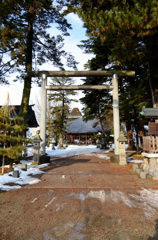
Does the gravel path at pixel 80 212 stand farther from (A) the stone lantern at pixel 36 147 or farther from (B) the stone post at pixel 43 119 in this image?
(B) the stone post at pixel 43 119

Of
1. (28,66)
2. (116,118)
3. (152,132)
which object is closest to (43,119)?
(28,66)

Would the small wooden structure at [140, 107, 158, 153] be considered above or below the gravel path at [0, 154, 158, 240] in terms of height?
above

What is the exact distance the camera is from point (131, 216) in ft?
9.25

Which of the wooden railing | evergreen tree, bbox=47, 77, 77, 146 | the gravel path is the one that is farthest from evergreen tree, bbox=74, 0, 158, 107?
evergreen tree, bbox=47, 77, 77, 146

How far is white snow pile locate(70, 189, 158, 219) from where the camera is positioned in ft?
10.6

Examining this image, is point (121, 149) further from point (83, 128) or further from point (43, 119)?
point (83, 128)

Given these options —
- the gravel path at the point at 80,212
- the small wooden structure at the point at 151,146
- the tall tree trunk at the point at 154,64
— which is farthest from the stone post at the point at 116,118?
the gravel path at the point at 80,212

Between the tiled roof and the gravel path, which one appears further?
the tiled roof

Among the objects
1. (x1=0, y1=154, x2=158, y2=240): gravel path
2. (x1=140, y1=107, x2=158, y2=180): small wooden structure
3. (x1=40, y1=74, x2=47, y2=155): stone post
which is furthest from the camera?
(x1=40, y1=74, x2=47, y2=155): stone post

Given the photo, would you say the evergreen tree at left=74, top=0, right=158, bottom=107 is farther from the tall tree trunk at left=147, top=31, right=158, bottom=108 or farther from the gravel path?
the gravel path

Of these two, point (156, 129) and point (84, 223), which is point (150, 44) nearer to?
point (156, 129)

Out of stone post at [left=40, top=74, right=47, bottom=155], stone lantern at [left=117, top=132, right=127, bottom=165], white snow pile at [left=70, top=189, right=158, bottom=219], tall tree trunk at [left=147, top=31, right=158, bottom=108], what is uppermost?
tall tree trunk at [left=147, top=31, right=158, bottom=108]

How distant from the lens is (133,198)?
3.71 metres

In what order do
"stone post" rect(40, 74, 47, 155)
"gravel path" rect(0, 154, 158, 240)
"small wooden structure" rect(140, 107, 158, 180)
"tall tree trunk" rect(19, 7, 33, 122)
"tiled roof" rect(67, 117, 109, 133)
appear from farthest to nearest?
"tiled roof" rect(67, 117, 109, 133)
"tall tree trunk" rect(19, 7, 33, 122)
"stone post" rect(40, 74, 47, 155)
"small wooden structure" rect(140, 107, 158, 180)
"gravel path" rect(0, 154, 158, 240)
